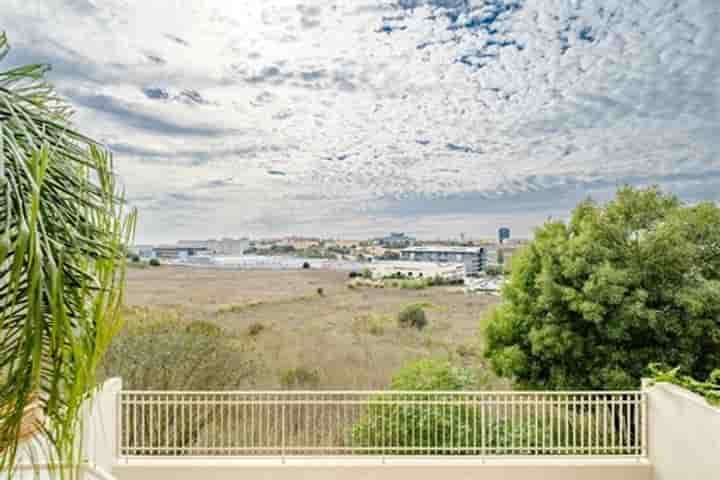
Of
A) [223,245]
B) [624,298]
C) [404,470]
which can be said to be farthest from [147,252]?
[624,298]

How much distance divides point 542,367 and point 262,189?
4.75 m

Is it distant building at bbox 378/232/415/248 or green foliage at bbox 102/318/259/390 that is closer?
green foliage at bbox 102/318/259/390

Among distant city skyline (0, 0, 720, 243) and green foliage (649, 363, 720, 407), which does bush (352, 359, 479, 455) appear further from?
distant city skyline (0, 0, 720, 243)

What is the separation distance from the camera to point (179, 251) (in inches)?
296

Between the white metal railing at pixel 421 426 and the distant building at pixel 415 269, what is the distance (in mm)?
3113

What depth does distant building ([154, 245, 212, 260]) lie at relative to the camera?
7.38 m

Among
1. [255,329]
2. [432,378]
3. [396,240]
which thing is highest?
[396,240]

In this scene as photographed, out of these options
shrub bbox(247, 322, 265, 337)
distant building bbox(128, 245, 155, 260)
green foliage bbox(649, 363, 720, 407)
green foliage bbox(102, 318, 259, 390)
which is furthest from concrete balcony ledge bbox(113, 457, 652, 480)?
distant building bbox(128, 245, 155, 260)

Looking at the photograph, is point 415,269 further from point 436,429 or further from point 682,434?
point 682,434

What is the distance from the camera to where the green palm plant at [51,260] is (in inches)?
35.6

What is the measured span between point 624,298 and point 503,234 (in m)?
2.45

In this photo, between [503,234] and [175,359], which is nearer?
[175,359]

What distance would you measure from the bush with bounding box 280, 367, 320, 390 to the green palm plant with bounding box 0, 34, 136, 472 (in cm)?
584

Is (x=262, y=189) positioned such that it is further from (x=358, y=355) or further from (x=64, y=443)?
(x=64, y=443)
